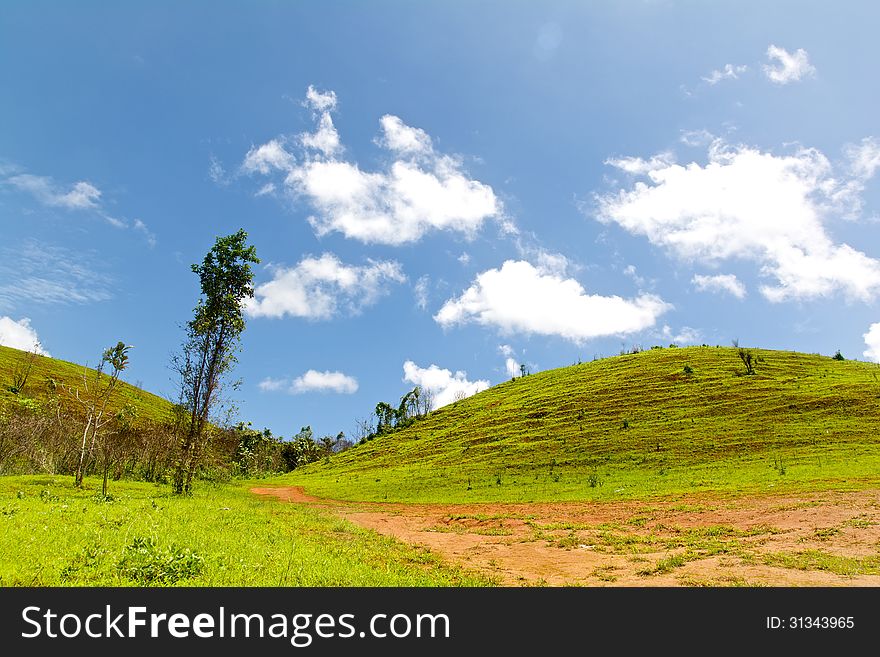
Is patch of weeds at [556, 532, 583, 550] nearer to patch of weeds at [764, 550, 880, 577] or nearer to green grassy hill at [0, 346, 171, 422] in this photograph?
patch of weeds at [764, 550, 880, 577]

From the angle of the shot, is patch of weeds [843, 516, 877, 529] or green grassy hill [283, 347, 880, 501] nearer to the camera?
patch of weeds [843, 516, 877, 529]

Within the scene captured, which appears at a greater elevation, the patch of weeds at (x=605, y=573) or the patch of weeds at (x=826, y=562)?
the patch of weeds at (x=826, y=562)

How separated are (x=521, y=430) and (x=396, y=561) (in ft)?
170

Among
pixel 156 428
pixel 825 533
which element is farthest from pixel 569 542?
pixel 156 428

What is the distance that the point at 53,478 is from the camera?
118 ft

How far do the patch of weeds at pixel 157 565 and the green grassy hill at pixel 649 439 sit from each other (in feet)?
97.7

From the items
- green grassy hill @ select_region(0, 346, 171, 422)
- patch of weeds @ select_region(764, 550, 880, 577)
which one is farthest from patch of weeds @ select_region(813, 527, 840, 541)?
green grassy hill @ select_region(0, 346, 171, 422)

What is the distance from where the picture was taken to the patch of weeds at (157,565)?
28.1 feet

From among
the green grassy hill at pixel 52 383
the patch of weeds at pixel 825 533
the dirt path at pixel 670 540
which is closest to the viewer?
the dirt path at pixel 670 540

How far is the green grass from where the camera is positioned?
871cm

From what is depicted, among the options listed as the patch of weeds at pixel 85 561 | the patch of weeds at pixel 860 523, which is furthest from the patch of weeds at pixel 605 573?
the patch of weeds at pixel 85 561

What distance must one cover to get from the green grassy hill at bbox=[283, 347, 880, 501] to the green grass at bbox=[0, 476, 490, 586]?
23.4m

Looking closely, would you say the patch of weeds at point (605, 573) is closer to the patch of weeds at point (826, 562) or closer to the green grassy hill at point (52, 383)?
the patch of weeds at point (826, 562)
